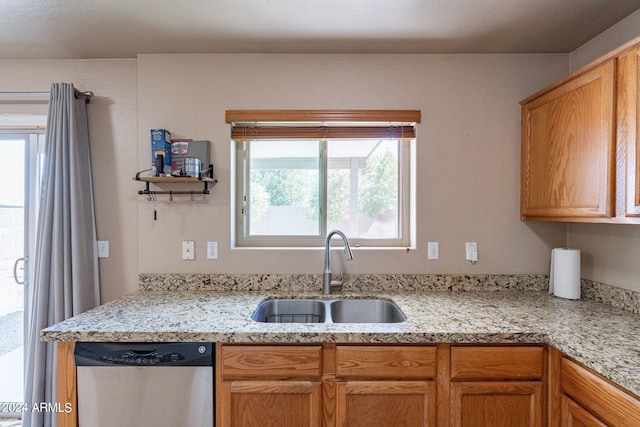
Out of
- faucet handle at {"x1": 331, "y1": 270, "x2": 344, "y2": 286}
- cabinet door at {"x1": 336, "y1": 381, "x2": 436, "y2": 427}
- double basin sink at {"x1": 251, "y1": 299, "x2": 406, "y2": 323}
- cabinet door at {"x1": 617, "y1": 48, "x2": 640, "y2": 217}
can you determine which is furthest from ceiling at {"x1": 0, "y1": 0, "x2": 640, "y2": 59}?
cabinet door at {"x1": 336, "y1": 381, "x2": 436, "y2": 427}

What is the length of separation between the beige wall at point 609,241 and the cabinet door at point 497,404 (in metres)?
0.82

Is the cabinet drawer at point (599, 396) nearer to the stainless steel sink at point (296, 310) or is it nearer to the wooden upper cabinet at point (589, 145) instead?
the wooden upper cabinet at point (589, 145)

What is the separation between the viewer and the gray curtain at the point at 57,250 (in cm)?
186

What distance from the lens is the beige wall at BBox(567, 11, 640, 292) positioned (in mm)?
1537

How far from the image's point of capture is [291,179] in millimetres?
2117

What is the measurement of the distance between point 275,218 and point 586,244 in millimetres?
1916

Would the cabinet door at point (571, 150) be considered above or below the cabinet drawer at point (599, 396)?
above

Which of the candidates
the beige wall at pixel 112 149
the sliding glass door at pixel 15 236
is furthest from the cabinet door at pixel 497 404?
the sliding glass door at pixel 15 236

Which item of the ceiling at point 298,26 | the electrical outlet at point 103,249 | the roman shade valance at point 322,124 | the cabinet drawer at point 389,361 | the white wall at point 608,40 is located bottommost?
the cabinet drawer at point 389,361

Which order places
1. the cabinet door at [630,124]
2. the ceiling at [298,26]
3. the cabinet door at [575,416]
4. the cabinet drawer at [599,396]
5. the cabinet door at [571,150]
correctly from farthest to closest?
the ceiling at [298,26], the cabinet door at [571,150], the cabinet door at [630,124], the cabinet door at [575,416], the cabinet drawer at [599,396]

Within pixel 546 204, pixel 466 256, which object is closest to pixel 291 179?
pixel 466 256

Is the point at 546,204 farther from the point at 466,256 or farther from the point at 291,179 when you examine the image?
the point at 291,179

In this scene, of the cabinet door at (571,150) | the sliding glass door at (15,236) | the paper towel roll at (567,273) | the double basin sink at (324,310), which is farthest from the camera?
the sliding glass door at (15,236)

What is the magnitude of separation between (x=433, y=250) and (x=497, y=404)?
0.87 m
